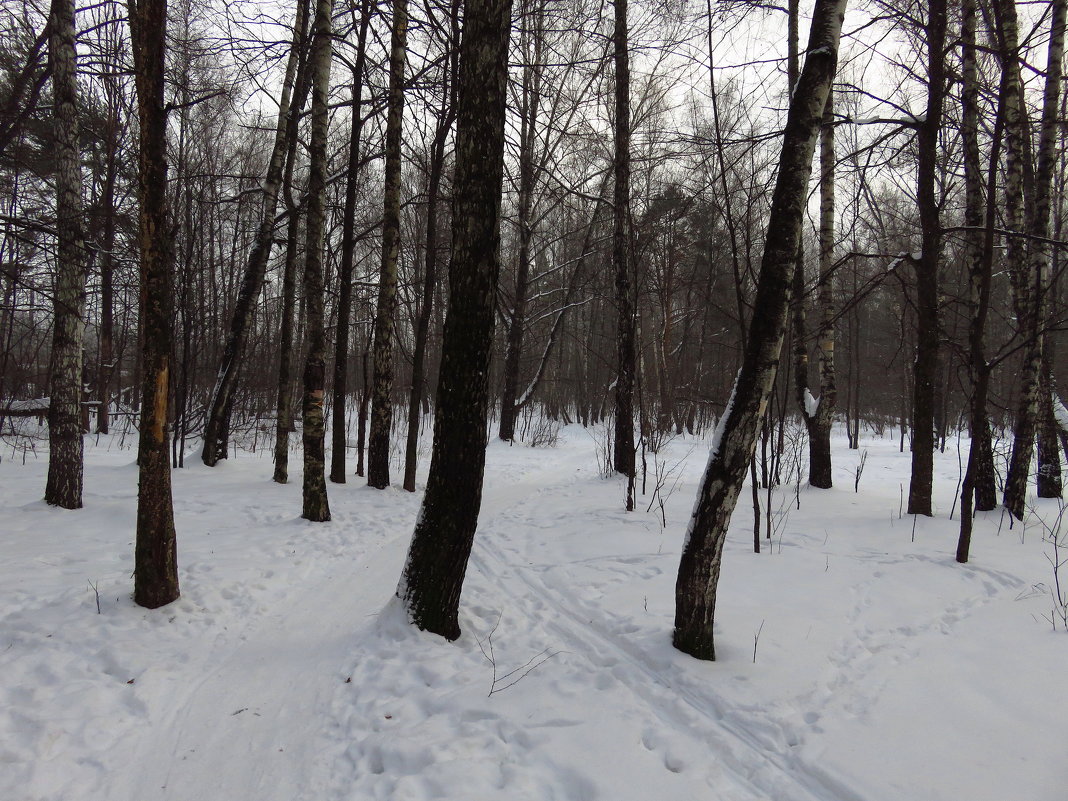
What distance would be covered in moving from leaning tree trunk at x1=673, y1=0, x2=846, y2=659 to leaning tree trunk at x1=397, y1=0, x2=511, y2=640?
154 cm

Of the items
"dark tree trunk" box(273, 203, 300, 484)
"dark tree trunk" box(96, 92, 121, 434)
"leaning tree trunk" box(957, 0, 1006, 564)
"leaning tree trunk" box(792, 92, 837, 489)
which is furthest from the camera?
"dark tree trunk" box(96, 92, 121, 434)

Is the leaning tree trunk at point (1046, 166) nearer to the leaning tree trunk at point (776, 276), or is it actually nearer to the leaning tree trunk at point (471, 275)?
the leaning tree trunk at point (776, 276)

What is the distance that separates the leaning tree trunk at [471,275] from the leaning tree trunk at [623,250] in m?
5.96

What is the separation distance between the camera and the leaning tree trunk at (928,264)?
5500mm

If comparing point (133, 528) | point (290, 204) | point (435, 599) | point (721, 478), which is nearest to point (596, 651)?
point (435, 599)

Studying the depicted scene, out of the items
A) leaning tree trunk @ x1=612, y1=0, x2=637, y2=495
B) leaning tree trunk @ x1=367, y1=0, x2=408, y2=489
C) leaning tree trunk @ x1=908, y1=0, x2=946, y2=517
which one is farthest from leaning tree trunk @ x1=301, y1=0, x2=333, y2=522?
leaning tree trunk @ x1=908, y1=0, x2=946, y2=517

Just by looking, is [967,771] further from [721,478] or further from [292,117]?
[292,117]

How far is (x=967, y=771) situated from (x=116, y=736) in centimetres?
414

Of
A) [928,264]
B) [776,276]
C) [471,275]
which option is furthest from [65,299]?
[928,264]

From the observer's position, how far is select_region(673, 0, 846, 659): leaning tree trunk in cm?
315

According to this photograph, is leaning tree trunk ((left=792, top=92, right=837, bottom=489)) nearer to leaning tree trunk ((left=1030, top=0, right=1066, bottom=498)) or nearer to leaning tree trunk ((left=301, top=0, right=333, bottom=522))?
leaning tree trunk ((left=1030, top=0, right=1066, bottom=498))

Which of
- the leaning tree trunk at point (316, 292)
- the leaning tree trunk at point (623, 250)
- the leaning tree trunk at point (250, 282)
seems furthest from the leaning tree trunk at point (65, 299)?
the leaning tree trunk at point (623, 250)

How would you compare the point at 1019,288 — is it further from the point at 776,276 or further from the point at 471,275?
the point at 471,275

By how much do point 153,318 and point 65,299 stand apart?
12.8 ft
